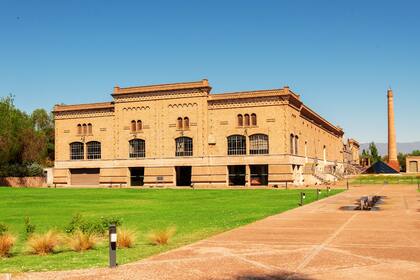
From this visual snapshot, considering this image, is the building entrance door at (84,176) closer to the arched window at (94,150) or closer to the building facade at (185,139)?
the building facade at (185,139)

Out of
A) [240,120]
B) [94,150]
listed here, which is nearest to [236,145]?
[240,120]

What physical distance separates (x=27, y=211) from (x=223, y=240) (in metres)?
17.3

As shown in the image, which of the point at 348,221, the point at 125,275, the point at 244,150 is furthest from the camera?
the point at 244,150

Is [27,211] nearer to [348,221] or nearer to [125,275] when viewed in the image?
[348,221]

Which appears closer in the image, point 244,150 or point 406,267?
point 406,267

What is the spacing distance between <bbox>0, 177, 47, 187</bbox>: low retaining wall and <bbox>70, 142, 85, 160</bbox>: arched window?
742 cm

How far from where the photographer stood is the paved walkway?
9727mm

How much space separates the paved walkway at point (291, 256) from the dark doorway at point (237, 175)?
48730mm

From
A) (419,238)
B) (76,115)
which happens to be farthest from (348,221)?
(76,115)

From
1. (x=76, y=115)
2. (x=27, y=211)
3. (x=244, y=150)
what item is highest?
(x=76, y=115)

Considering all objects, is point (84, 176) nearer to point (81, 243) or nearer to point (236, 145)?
point (236, 145)

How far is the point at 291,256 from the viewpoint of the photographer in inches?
461

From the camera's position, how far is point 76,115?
250ft

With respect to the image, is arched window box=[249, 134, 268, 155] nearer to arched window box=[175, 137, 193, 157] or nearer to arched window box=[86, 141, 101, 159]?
arched window box=[175, 137, 193, 157]
